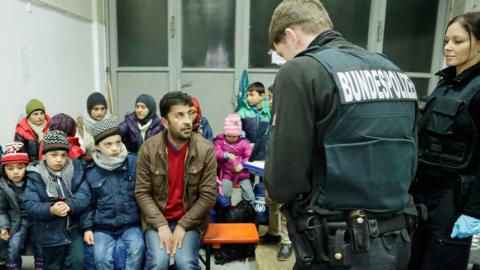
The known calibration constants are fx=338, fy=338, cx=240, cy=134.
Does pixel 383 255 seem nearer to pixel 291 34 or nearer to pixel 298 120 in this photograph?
pixel 298 120

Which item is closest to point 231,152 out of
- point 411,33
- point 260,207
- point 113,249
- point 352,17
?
point 260,207

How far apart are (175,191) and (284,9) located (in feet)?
4.53

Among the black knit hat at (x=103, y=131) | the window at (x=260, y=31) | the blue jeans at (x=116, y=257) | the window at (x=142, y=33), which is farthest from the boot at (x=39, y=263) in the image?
the window at (x=260, y=31)

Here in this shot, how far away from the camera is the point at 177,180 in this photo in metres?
2.16

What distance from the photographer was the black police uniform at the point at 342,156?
104 cm

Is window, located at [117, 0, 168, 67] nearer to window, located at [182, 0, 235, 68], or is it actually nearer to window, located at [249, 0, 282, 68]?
window, located at [182, 0, 235, 68]

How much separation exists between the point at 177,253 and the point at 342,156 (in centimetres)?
132

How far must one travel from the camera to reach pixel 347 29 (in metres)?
4.96

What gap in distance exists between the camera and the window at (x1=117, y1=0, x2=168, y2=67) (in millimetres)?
4805

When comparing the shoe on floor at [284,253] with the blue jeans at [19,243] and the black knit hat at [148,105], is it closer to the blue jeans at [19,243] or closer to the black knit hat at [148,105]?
the blue jeans at [19,243]

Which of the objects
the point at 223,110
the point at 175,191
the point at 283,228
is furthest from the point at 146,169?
the point at 223,110

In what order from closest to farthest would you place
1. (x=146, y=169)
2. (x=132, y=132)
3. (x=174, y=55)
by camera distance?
(x=146, y=169) < (x=132, y=132) < (x=174, y=55)

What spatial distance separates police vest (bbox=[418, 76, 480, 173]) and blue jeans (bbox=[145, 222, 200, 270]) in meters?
1.34

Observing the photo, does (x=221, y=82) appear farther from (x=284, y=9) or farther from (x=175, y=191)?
(x=284, y=9)
